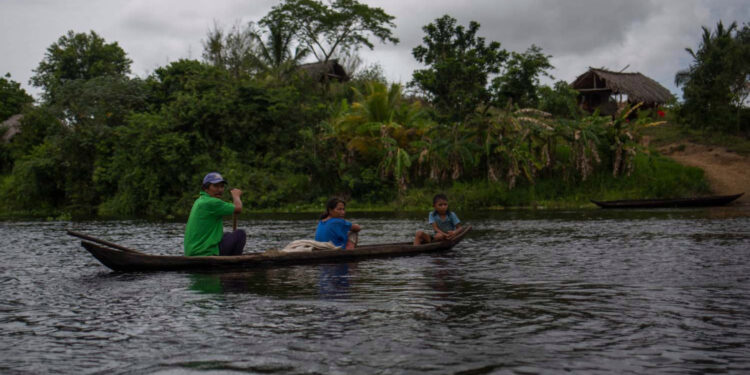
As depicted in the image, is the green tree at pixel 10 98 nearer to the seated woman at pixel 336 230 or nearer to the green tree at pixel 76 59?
the green tree at pixel 76 59

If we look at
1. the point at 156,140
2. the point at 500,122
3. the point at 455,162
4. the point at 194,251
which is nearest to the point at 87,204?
the point at 156,140

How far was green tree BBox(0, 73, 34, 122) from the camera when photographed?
41781 millimetres

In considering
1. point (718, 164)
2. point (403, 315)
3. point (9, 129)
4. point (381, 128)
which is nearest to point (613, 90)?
point (718, 164)

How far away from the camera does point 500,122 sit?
2339 centimetres

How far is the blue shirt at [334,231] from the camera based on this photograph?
A: 30.6ft

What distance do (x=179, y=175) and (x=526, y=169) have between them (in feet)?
43.3

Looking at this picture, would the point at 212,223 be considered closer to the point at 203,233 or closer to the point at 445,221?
the point at 203,233

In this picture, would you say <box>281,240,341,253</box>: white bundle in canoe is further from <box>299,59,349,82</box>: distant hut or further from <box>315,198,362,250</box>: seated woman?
<box>299,59,349,82</box>: distant hut

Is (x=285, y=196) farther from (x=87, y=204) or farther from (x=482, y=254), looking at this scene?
(x=482, y=254)

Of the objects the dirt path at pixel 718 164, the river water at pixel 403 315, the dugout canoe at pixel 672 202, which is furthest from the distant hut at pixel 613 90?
the river water at pixel 403 315

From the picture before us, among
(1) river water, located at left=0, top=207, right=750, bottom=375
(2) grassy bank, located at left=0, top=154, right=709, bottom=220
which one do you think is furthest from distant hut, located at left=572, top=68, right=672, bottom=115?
(1) river water, located at left=0, top=207, right=750, bottom=375

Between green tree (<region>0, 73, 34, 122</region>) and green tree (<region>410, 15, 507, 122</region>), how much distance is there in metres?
30.1

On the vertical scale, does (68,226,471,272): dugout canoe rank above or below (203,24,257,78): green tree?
below

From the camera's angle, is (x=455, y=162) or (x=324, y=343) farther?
(x=455, y=162)
